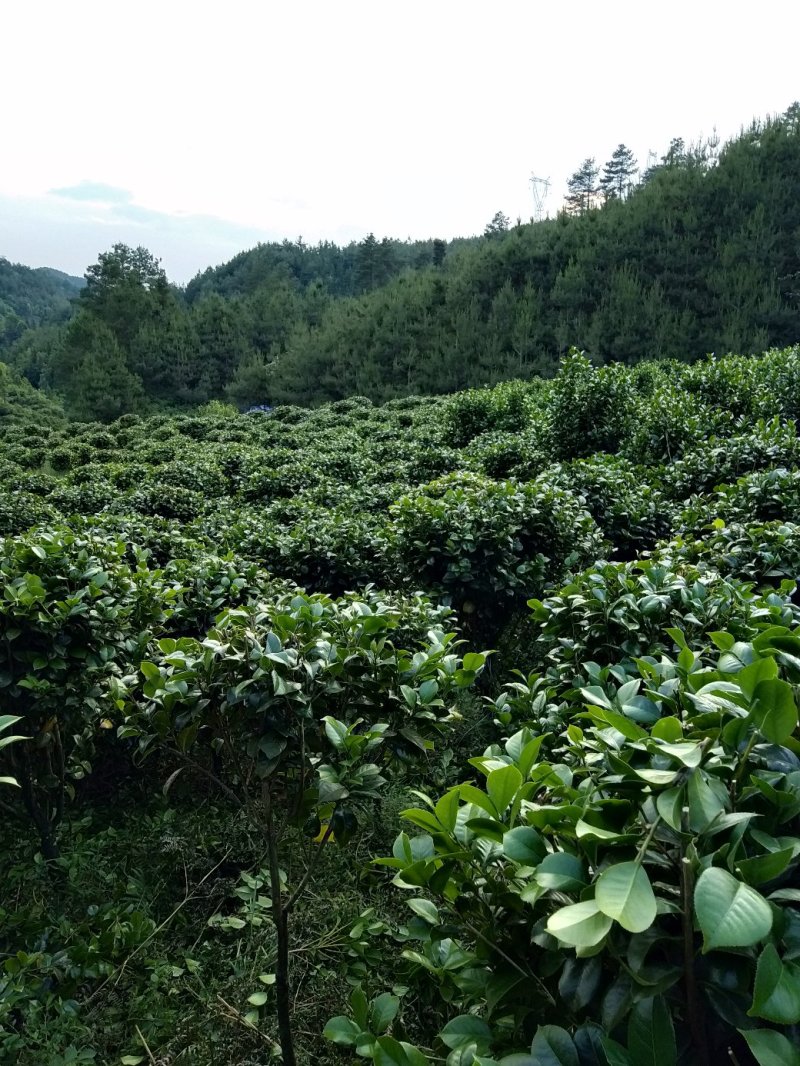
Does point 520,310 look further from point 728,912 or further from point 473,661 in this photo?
point 728,912

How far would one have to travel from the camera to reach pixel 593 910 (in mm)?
715

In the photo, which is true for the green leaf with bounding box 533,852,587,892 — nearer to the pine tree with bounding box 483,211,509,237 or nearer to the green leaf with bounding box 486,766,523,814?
the green leaf with bounding box 486,766,523,814

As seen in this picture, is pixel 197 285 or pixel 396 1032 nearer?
pixel 396 1032

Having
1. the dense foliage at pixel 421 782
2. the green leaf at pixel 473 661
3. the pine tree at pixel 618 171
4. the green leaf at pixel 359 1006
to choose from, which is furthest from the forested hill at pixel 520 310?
the green leaf at pixel 359 1006

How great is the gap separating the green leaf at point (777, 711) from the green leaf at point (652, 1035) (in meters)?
0.35

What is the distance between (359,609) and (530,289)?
3122cm

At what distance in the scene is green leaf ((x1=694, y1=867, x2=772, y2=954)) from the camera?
0.62 m

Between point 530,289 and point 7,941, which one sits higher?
point 530,289

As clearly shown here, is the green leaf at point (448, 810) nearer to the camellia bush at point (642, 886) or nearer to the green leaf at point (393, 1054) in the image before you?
the camellia bush at point (642, 886)

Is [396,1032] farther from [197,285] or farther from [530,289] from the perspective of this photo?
[197,285]

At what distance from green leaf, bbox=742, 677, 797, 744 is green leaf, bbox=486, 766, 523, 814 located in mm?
344

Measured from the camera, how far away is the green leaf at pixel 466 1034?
958 millimetres

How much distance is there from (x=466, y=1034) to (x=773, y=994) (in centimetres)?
51

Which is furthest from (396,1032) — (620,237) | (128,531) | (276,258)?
(276,258)
